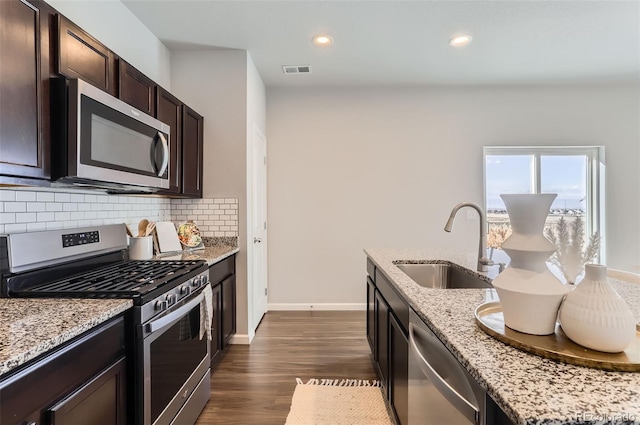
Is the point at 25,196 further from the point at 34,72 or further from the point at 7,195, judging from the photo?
the point at 34,72

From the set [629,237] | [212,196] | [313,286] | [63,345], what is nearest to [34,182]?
[63,345]

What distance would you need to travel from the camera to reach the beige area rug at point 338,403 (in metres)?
1.94

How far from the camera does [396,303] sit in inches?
64.4

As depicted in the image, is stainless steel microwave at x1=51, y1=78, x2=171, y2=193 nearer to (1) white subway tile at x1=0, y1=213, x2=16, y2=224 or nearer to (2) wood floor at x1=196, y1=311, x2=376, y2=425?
(1) white subway tile at x1=0, y1=213, x2=16, y2=224

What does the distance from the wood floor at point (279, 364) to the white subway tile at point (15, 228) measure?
1390 millimetres

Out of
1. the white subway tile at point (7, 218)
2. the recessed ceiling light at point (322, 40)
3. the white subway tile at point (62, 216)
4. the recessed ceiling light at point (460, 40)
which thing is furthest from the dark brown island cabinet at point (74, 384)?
the recessed ceiling light at point (460, 40)

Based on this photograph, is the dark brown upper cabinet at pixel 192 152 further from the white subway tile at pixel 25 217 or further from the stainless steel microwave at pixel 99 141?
the white subway tile at pixel 25 217

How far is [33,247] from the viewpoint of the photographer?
151cm

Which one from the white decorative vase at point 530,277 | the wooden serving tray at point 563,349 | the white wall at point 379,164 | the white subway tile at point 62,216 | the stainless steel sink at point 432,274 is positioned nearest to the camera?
the wooden serving tray at point 563,349

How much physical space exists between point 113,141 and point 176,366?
3.86 ft

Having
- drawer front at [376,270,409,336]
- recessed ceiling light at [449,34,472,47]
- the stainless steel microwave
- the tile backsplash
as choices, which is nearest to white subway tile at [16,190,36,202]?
the tile backsplash

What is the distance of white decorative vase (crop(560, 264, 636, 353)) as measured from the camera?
2.30 ft

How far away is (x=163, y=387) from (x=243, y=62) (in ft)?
8.73

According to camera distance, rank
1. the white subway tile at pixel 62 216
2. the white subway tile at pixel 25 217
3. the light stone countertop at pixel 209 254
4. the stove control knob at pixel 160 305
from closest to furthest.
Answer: the stove control knob at pixel 160 305
the white subway tile at pixel 25 217
the white subway tile at pixel 62 216
the light stone countertop at pixel 209 254
